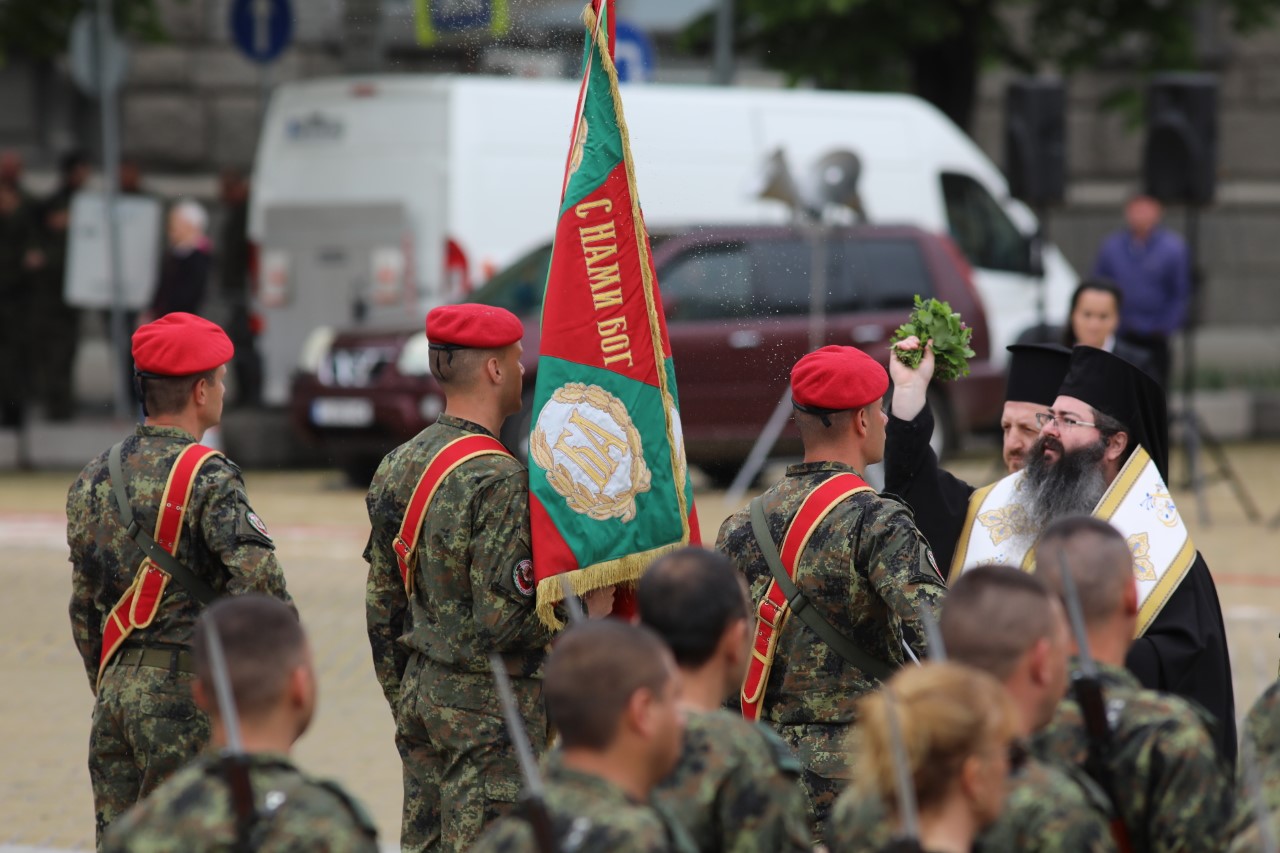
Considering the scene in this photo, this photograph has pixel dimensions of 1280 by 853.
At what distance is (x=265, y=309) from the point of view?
1720 centimetres

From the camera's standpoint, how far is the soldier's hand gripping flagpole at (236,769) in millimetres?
3420

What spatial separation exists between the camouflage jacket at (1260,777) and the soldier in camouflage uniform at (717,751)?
0.75 meters

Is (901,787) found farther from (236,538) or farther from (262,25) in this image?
(262,25)

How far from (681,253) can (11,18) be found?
22.1 feet

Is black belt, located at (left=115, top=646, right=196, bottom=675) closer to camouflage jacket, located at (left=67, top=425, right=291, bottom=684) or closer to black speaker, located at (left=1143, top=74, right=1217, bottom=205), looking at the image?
camouflage jacket, located at (left=67, top=425, right=291, bottom=684)

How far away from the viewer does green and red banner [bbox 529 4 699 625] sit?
5312mm

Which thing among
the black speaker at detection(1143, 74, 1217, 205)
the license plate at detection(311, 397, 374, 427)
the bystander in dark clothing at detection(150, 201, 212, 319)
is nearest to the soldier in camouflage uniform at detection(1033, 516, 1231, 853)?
the license plate at detection(311, 397, 374, 427)

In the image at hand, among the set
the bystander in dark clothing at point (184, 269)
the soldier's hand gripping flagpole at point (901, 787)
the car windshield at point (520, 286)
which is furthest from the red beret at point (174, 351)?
the bystander in dark clothing at point (184, 269)

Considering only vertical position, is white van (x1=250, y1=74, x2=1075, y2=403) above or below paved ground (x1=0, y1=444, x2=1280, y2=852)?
above

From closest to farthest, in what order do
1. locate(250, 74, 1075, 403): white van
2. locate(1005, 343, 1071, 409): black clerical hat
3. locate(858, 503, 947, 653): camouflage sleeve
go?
1. locate(858, 503, 947, 653): camouflage sleeve
2. locate(1005, 343, 1071, 409): black clerical hat
3. locate(250, 74, 1075, 403): white van

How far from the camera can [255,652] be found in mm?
3652

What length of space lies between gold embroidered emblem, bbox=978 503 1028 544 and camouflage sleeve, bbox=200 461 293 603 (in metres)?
1.89

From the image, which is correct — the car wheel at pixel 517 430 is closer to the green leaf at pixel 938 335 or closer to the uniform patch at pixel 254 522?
the green leaf at pixel 938 335

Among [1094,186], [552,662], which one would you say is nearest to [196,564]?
[552,662]
